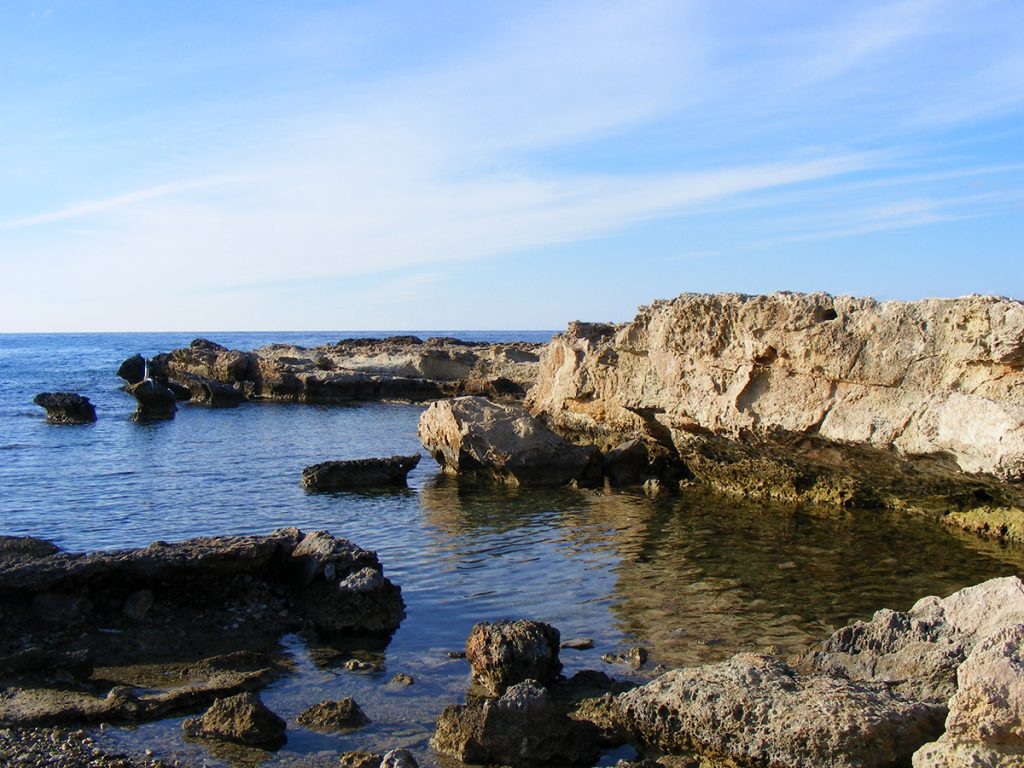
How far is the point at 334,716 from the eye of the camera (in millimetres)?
7625

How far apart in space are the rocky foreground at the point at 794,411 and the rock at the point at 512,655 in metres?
6.11

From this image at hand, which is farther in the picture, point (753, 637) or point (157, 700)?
point (753, 637)

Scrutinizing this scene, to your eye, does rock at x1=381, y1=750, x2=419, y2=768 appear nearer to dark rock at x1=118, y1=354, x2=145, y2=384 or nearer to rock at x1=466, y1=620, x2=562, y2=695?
rock at x1=466, y1=620, x2=562, y2=695

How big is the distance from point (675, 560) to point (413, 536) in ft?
14.9

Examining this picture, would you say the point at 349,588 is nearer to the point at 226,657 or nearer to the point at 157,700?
the point at 226,657

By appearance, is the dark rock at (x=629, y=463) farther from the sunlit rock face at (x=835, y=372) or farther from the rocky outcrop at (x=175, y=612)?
the rocky outcrop at (x=175, y=612)

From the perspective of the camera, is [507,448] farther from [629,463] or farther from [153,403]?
[153,403]

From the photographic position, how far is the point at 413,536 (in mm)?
15422

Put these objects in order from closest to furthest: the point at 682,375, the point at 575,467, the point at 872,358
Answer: the point at 872,358, the point at 682,375, the point at 575,467

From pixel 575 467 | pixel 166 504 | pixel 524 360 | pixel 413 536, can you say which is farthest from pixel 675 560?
pixel 524 360

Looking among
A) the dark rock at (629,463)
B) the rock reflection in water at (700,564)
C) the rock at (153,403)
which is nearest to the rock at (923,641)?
the rock reflection in water at (700,564)

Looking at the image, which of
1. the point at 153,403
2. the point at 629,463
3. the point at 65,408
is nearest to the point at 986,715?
the point at 629,463

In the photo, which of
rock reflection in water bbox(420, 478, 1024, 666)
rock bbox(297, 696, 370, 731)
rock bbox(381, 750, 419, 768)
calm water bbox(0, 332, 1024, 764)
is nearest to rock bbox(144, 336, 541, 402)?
calm water bbox(0, 332, 1024, 764)

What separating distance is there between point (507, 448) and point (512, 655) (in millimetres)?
11776
